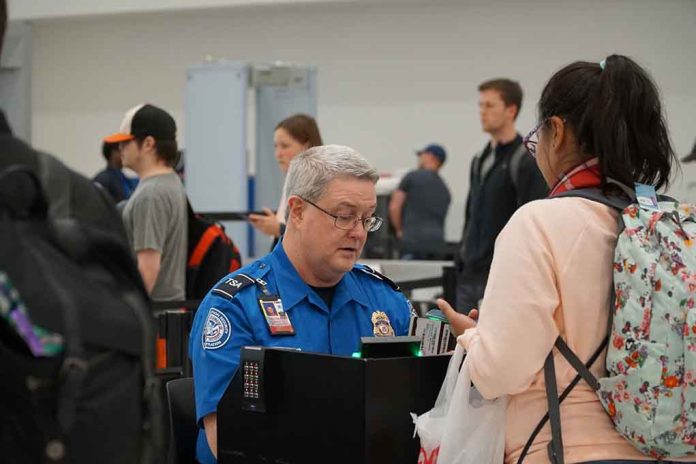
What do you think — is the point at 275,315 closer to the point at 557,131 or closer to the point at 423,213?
the point at 557,131

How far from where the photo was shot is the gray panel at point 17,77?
43.2 feet

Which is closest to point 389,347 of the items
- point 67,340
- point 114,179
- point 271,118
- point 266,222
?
point 67,340

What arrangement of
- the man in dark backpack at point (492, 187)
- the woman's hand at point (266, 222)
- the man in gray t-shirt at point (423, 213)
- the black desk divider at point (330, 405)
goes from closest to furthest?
the black desk divider at point (330, 405) → the woman's hand at point (266, 222) → the man in dark backpack at point (492, 187) → the man in gray t-shirt at point (423, 213)

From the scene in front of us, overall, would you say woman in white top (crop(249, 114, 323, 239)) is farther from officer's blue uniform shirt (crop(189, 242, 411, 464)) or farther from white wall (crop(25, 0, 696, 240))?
white wall (crop(25, 0, 696, 240))

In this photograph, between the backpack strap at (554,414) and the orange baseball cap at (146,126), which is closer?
the backpack strap at (554,414)

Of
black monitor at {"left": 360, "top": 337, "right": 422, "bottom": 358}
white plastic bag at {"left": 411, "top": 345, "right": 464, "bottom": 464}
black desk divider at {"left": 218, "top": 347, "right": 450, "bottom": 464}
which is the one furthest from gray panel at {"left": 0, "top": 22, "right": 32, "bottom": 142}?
white plastic bag at {"left": 411, "top": 345, "right": 464, "bottom": 464}

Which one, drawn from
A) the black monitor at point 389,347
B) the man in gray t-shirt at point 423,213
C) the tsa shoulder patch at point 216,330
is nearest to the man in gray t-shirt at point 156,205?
the tsa shoulder patch at point 216,330

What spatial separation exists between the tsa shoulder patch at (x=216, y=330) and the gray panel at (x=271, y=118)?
493cm

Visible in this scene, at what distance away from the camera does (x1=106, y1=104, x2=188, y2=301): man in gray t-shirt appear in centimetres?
418

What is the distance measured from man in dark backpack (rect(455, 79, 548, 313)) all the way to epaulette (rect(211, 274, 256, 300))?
2578 millimetres

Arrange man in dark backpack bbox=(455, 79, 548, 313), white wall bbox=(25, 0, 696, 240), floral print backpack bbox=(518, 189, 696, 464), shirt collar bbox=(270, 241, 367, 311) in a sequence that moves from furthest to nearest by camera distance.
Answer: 1. white wall bbox=(25, 0, 696, 240)
2. man in dark backpack bbox=(455, 79, 548, 313)
3. shirt collar bbox=(270, 241, 367, 311)
4. floral print backpack bbox=(518, 189, 696, 464)

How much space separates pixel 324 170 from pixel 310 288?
0.30m

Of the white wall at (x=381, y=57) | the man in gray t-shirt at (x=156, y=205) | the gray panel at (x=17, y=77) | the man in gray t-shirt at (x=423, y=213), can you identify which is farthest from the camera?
the gray panel at (x=17, y=77)

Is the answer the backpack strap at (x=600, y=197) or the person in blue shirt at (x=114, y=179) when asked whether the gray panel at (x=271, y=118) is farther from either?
the backpack strap at (x=600, y=197)
